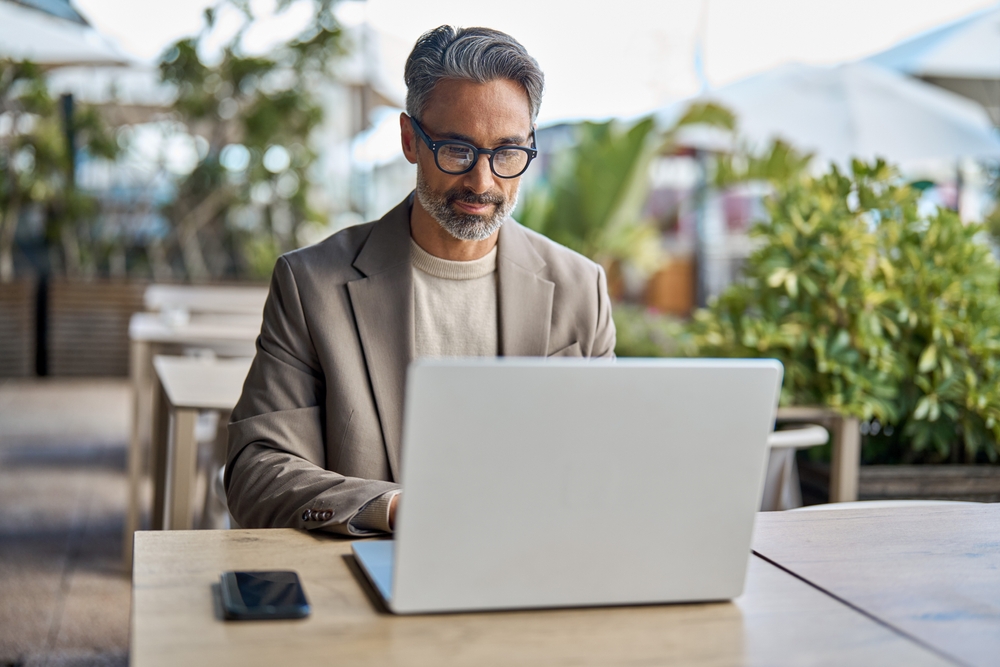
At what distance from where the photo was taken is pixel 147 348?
412 centimetres

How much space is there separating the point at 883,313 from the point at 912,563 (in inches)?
73.1

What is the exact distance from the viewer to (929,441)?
3.01 meters

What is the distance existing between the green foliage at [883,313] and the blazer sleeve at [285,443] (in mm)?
1684

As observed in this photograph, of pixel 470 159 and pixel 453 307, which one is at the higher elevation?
pixel 470 159

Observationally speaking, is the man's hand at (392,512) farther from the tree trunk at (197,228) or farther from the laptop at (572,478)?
the tree trunk at (197,228)

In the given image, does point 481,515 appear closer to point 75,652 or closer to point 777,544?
point 777,544

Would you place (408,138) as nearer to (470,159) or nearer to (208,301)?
(470,159)

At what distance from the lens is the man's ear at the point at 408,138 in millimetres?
1798

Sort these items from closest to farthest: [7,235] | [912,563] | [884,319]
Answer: [912,563]
[884,319]
[7,235]

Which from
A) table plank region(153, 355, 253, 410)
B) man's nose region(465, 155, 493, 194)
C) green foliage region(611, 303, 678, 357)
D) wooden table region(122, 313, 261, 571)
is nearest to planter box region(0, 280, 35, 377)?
wooden table region(122, 313, 261, 571)

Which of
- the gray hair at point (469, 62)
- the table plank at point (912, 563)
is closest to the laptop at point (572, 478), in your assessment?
the table plank at point (912, 563)

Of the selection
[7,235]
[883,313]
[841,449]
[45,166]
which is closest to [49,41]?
[45,166]

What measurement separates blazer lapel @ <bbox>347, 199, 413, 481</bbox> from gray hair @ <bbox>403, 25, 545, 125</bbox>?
0.26m

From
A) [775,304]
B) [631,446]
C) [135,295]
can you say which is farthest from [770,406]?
[135,295]
